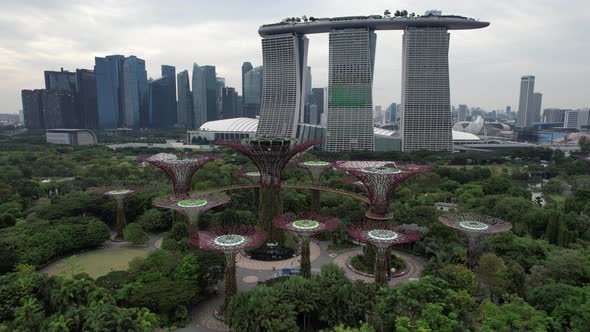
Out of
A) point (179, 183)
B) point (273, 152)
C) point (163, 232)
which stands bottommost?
point (163, 232)

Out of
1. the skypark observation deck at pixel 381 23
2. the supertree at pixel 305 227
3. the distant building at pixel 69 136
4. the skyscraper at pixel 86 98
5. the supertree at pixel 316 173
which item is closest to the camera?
the supertree at pixel 305 227

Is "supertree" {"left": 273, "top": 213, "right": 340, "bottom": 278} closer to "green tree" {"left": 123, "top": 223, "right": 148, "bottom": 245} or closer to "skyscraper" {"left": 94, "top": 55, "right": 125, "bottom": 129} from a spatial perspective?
"green tree" {"left": 123, "top": 223, "right": 148, "bottom": 245}

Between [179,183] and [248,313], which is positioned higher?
[179,183]

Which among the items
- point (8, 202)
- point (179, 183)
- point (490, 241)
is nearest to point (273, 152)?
point (179, 183)

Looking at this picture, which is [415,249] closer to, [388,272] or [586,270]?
[388,272]

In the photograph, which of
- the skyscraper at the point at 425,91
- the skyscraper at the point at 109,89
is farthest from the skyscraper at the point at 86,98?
the skyscraper at the point at 425,91

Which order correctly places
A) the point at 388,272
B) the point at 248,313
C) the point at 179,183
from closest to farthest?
the point at 248,313
the point at 388,272
the point at 179,183

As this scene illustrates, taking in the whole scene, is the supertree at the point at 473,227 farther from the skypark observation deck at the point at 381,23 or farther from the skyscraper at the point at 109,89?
the skyscraper at the point at 109,89
